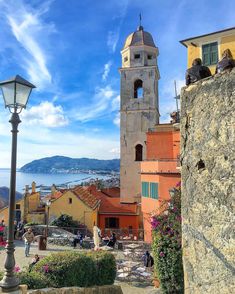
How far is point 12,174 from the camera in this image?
5305 mm

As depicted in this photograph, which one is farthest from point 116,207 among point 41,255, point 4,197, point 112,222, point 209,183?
point 4,197

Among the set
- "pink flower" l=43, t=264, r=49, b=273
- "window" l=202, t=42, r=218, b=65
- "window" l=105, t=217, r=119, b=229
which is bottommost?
"window" l=105, t=217, r=119, b=229

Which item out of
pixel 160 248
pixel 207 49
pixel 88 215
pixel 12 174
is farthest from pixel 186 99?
pixel 88 215

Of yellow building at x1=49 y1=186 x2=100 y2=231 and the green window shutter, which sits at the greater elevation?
the green window shutter

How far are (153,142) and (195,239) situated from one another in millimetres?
21953

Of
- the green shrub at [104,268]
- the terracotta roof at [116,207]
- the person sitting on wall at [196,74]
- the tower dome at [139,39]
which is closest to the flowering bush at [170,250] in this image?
the green shrub at [104,268]

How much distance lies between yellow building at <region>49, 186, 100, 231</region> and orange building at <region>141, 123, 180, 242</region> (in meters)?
7.85

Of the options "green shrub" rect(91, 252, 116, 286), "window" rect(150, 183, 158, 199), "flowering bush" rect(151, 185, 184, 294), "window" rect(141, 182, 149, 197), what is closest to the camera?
"flowering bush" rect(151, 185, 184, 294)

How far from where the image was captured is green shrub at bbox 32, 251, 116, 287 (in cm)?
1021

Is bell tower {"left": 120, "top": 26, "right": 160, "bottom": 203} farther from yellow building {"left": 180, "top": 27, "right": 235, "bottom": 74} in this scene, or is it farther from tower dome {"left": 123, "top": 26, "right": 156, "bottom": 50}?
yellow building {"left": 180, "top": 27, "right": 235, "bottom": 74}

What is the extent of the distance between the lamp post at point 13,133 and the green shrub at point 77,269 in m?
5.07

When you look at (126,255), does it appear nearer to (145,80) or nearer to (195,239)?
(195,239)

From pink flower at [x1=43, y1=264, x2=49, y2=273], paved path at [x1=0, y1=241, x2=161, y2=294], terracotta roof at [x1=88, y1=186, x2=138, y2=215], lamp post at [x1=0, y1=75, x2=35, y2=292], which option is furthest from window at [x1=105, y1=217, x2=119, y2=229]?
lamp post at [x1=0, y1=75, x2=35, y2=292]

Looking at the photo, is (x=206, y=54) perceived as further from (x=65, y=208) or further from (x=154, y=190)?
(x=65, y=208)
